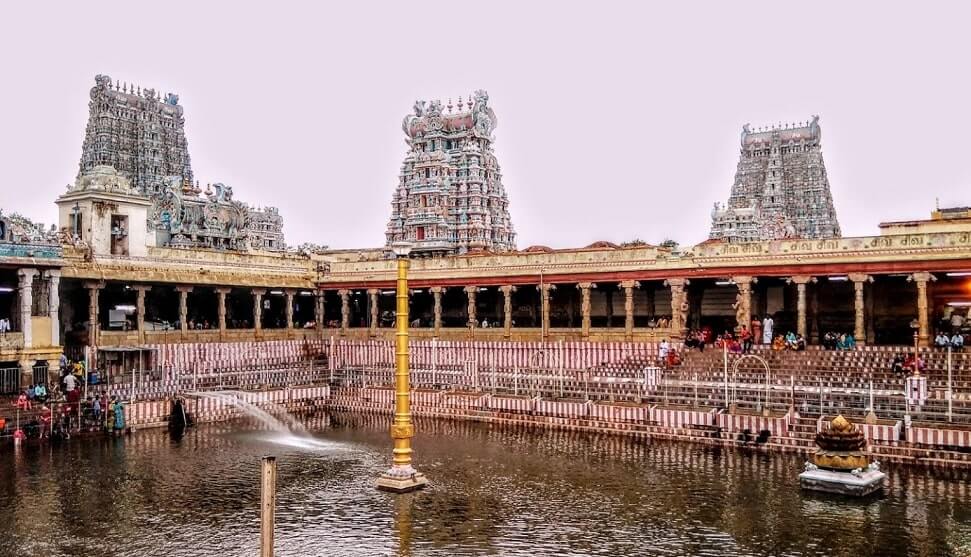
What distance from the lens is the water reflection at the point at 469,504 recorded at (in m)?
15.9

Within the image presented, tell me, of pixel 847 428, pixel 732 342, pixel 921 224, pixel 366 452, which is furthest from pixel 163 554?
pixel 921 224

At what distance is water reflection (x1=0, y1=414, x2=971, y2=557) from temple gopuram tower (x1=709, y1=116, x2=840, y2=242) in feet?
199

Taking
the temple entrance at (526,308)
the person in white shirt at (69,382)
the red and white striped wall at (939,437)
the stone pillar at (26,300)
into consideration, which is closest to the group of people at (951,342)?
the red and white striped wall at (939,437)

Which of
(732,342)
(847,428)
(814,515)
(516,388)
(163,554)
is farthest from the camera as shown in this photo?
(732,342)

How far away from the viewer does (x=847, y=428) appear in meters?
20.0

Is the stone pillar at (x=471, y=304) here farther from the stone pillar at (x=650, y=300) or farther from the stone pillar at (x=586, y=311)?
the stone pillar at (x=650, y=300)

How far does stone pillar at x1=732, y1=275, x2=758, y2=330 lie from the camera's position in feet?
121

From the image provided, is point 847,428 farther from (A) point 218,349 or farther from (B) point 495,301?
(B) point 495,301

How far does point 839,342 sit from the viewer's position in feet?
117

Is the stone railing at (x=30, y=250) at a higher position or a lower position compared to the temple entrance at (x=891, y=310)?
higher

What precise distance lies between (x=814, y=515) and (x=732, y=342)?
57.9ft

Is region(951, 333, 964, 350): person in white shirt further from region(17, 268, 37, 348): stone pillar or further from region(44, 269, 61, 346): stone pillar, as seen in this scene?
region(17, 268, 37, 348): stone pillar

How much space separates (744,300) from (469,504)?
2229 cm

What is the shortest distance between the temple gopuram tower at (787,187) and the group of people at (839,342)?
43.7m
